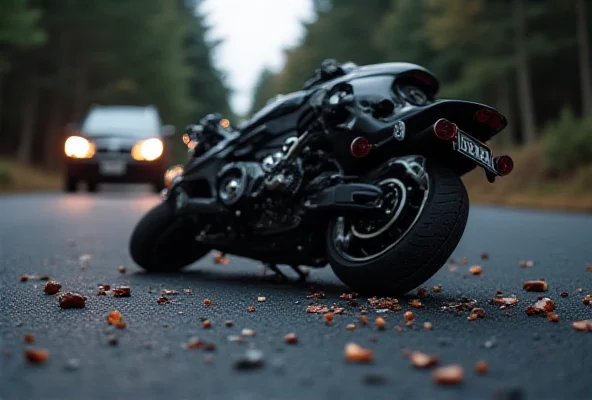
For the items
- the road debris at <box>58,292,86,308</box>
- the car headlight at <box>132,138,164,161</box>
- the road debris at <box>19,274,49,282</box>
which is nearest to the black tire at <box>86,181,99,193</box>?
the car headlight at <box>132,138,164,161</box>

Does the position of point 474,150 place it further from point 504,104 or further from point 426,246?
point 504,104

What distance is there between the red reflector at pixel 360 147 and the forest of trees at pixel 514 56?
1500 cm

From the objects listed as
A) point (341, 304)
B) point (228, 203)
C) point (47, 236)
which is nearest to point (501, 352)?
point (341, 304)

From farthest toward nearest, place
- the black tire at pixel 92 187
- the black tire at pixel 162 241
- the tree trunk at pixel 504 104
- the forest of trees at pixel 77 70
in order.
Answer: the forest of trees at pixel 77 70 < the tree trunk at pixel 504 104 < the black tire at pixel 92 187 < the black tire at pixel 162 241

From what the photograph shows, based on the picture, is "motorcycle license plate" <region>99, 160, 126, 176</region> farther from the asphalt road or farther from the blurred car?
the asphalt road

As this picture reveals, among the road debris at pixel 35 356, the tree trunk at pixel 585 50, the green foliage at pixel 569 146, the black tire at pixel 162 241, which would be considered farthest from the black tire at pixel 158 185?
the road debris at pixel 35 356

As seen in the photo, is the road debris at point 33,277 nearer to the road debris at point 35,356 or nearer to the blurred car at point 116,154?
the road debris at point 35,356

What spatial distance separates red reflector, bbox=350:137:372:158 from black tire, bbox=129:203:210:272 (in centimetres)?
174

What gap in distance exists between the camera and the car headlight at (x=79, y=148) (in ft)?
50.9

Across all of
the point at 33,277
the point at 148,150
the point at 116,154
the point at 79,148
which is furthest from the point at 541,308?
the point at 79,148

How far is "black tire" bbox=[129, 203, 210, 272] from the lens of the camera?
522 centimetres

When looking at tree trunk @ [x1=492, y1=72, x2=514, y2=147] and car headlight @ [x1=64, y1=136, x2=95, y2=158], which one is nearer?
car headlight @ [x1=64, y1=136, x2=95, y2=158]

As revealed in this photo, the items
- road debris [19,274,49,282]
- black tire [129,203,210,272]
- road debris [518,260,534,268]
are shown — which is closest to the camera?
road debris [19,274,49,282]

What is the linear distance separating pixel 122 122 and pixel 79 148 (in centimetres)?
143
